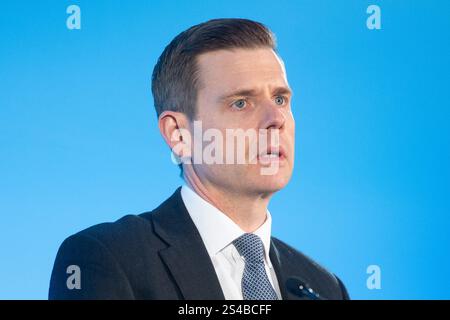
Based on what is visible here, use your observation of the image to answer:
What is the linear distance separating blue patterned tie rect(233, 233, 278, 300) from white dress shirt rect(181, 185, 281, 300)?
0.05 feet

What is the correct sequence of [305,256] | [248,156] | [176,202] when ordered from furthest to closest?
1. [305,256]
2. [176,202]
3. [248,156]

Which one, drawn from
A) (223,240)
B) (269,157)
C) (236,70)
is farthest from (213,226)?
(236,70)

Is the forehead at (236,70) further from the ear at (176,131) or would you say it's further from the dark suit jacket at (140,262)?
the dark suit jacket at (140,262)

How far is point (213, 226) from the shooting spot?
2312mm

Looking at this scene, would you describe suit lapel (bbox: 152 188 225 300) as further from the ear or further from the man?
the ear

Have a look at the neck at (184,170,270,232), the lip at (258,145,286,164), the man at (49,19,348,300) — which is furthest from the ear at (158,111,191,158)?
the lip at (258,145,286,164)

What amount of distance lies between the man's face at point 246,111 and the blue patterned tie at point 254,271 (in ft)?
0.50

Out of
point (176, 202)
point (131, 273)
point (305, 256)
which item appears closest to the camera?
point (131, 273)

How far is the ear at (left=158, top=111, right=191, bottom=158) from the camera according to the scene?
7.93 ft

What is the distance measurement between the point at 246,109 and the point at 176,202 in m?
0.38
